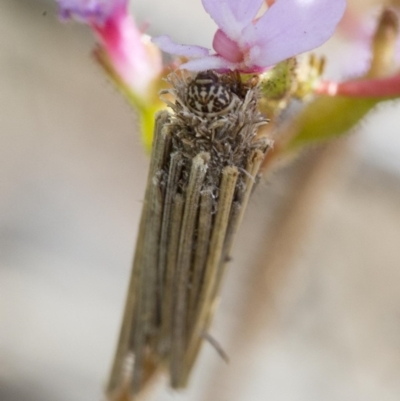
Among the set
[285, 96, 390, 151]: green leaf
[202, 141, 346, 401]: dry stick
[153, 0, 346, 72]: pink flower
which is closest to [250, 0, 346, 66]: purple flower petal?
[153, 0, 346, 72]: pink flower

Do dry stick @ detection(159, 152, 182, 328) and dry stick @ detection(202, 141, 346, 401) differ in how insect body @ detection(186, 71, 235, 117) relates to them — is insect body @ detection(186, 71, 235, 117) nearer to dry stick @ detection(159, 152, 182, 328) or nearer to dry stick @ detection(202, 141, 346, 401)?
dry stick @ detection(159, 152, 182, 328)

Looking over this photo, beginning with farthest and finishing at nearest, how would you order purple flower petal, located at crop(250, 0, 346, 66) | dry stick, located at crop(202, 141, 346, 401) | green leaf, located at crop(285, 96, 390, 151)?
dry stick, located at crop(202, 141, 346, 401), green leaf, located at crop(285, 96, 390, 151), purple flower petal, located at crop(250, 0, 346, 66)

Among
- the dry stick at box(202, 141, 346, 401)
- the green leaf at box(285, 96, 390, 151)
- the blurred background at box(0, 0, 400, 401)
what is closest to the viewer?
the green leaf at box(285, 96, 390, 151)

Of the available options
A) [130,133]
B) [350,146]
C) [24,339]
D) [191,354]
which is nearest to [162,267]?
[191,354]

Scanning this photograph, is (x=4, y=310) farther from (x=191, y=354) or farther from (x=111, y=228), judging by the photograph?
(x=191, y=354)

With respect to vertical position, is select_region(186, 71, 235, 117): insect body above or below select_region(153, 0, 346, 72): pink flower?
below

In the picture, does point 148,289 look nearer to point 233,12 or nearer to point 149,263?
point 149,263

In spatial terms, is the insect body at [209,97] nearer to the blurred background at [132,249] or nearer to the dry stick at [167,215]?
the dry stick at [167,215]
